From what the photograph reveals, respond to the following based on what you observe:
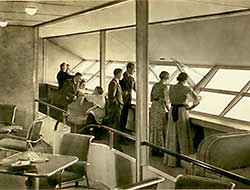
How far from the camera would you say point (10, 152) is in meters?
4.89

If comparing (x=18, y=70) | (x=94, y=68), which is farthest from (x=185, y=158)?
(x=94, y=68)

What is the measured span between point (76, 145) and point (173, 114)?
149 centimetres

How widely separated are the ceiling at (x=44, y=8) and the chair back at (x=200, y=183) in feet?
7.71

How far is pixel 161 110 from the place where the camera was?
5.36m

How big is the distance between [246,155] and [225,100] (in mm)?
1892

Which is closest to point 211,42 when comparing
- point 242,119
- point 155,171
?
point 242,119

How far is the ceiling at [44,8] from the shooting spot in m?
4.44

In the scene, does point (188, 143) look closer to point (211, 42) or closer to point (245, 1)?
point (211, 42)

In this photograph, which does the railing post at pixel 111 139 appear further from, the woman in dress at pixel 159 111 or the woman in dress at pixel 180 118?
the woman in dress at pixel 180 118

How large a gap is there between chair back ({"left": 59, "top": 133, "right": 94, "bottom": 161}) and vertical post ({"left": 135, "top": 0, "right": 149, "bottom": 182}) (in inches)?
18.1

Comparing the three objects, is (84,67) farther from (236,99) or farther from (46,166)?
(46,166)

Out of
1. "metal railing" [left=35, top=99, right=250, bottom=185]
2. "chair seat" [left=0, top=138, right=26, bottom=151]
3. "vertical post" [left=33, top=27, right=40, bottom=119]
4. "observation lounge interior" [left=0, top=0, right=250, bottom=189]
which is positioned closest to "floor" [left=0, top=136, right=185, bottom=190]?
"observation lounge interior" [left=0, top=0, right=250, bottom=189]

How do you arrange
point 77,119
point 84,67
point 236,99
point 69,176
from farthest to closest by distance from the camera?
1. point 84,67
2. point 77,119
3. point 236,99
4. point 69,176

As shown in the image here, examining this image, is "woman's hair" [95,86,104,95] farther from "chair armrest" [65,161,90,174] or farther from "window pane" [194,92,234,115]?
"chair armrest" [65,161,90,174]
